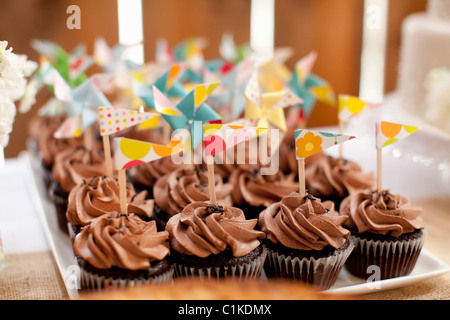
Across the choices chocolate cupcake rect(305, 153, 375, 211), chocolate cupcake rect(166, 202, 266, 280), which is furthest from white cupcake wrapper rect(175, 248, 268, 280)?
chocolate cupcake rect(305, 153, 375, 211)

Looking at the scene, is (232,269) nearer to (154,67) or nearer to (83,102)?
(83,102)

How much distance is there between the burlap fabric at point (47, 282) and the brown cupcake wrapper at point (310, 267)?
0.12 metres

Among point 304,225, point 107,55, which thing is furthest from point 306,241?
point 107,55

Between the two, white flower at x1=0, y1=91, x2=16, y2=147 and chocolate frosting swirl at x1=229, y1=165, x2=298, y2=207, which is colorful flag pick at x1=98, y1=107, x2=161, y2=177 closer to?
white flower at x1=0, y1=91, x2=16, y2=147

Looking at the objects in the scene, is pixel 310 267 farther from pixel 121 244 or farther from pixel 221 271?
pixel 121 244

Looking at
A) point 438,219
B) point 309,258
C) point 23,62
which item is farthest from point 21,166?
point 438,219

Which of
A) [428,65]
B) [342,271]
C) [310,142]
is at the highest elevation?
[428,65]

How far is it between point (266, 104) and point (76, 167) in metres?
0.83

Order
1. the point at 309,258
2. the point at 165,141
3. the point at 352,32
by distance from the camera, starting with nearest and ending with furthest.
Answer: the point at 309,258, the point at 165,141, the point at 352,32

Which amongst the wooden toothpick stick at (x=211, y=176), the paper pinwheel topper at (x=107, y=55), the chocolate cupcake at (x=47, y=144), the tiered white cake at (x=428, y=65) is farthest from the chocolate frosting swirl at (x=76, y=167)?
the tiered white cake at (x=428, y=65)

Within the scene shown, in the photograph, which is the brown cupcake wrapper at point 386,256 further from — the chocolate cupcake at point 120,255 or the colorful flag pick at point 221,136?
the chocolate cupcake at point 120,255

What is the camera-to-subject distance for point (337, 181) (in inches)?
86.2
